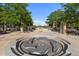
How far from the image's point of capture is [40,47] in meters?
3.30

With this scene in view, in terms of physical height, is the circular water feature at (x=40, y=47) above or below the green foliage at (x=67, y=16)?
below

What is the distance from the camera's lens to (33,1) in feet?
10.5

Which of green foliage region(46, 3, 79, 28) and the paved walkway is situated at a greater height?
green foliage region(46, 3, 79, 28)

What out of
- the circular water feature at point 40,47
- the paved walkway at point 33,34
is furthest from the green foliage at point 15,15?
the circular water feature at point 40,47

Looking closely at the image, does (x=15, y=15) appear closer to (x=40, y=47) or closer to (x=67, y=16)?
(x=40, y=47)

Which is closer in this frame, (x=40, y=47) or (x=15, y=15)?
(x=40, y=47)

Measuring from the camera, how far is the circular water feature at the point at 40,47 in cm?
328

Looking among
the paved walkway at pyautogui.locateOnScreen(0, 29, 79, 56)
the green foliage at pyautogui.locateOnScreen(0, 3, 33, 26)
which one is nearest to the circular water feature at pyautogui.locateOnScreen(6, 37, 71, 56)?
the paved walkway at pyautogui.locateOnScreen(0, 29, 79, 56)

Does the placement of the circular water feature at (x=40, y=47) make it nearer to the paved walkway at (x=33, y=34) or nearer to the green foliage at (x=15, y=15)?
the paved walkway at (x=33, y=34)

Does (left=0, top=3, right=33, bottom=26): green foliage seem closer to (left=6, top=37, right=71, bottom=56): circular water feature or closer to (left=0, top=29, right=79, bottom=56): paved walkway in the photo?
(left=0, top=29, right=79, bottom=56): paved walkway

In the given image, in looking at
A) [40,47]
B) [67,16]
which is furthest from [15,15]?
[67,16]

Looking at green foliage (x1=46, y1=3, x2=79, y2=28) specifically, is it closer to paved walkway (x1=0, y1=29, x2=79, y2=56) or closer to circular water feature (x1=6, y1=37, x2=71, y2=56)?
paved walkway (x1=0, y1=29, x2=79, y2=56)

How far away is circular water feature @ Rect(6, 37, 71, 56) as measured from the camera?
10.7 ft

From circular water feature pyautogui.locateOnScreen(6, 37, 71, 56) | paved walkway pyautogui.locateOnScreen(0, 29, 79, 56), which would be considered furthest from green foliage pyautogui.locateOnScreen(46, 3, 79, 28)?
circular water feature pyautogui.locateOnScreen(6, 37, 71, 56)
